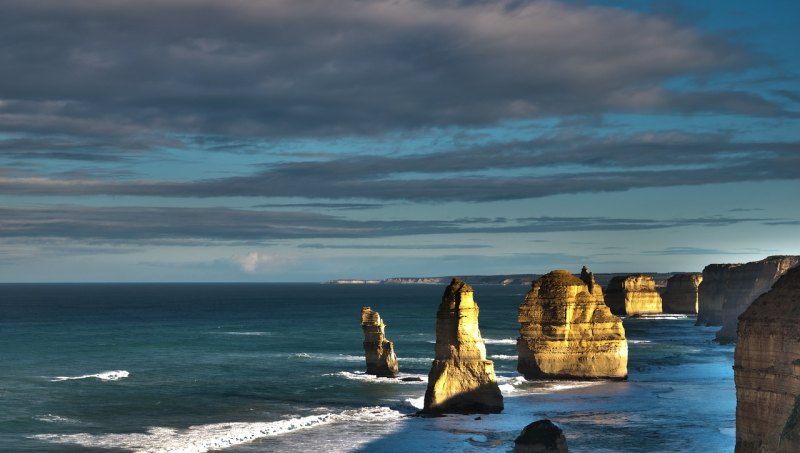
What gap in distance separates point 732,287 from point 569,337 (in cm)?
6542

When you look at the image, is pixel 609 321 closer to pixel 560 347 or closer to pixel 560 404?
pixel 560 347

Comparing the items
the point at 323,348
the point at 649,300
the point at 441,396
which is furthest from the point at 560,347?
the point at 649,300

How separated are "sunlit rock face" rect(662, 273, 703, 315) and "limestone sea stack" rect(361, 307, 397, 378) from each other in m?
121

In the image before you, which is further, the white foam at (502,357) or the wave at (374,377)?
the white foam at (502,357)

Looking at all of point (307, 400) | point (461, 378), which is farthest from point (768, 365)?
point (307, 400)

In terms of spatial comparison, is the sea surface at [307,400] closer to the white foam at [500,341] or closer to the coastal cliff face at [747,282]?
the white foam at [500,341]

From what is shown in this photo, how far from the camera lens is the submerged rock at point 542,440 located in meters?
34.9

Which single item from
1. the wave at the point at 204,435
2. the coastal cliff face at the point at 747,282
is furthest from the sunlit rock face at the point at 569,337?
the coastal cliff face at the point at 747,282

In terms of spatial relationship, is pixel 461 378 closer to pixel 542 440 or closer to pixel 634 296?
pixel 542 440

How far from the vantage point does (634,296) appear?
545 feet

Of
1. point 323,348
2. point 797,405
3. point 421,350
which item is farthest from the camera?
point 323,348

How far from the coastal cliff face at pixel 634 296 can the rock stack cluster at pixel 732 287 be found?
2243 cm

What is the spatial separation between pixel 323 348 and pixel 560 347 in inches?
1590

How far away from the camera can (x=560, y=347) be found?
67.1 m
